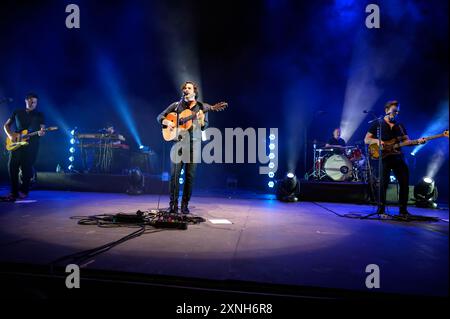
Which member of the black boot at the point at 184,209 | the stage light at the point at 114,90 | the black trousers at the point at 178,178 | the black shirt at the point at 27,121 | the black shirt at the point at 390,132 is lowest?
the black boot at the point at 184,209

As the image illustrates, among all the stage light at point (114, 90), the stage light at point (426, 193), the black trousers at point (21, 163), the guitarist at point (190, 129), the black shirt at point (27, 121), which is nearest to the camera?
the guitarist at point (190, 129)

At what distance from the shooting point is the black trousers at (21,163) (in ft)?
17.1

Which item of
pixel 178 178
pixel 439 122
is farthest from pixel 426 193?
pixel 178 178

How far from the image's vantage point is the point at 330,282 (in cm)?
157

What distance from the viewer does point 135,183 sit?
7137 millimetres

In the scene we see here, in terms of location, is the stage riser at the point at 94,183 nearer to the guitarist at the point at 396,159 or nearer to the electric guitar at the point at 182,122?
the electric guitar at the point at 182,122

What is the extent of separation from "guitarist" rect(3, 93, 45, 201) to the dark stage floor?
7.20 feet

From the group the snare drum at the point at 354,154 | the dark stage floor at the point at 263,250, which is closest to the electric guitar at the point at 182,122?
the dark stage floor at the point at 263,250

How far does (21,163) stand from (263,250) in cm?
543

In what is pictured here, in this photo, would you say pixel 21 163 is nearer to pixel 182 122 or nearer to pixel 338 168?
pixel 182 122

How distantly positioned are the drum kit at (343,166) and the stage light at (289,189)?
1.56m

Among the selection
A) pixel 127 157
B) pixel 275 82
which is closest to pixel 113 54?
pixel 127 157

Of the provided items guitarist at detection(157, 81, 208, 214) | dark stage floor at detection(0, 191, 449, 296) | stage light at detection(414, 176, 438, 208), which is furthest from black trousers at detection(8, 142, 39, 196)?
stage light at detection(414, 176, 438, 208)

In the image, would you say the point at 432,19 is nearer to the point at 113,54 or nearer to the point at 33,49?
the point at 113,54
